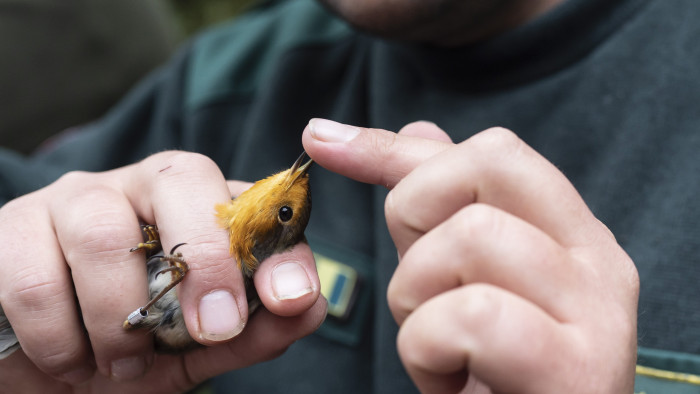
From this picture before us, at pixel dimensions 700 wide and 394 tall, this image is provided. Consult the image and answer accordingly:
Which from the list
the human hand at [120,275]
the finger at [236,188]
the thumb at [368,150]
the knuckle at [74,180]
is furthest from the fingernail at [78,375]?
the thumb at [368,150]

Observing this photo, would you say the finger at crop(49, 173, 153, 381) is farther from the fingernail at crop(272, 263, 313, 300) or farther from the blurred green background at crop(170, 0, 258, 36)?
the blurred green background at crop(170, 0, 258, 36)

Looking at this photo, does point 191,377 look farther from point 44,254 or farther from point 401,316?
point 401,316

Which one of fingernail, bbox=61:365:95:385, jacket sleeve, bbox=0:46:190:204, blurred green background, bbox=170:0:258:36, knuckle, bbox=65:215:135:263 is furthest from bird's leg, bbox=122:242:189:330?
blurred green background, bbox=170:0:258:36

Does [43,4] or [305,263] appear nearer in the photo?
[305,263]

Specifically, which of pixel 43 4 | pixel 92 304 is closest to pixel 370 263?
pixel 92 304

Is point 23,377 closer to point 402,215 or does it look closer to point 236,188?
point 236,188

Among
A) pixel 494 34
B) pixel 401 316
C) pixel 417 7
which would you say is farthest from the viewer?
pixel 494 34

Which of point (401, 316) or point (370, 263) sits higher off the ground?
point (401, 316)
